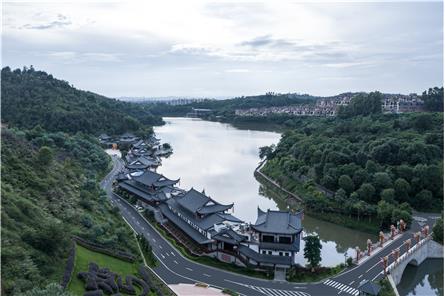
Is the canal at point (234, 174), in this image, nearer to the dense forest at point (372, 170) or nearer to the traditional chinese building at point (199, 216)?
the dense forest at point (372, 170)

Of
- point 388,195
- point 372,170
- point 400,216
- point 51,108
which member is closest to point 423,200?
point 388,195

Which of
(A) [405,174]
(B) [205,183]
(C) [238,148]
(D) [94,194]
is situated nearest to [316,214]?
(A) [405,174]

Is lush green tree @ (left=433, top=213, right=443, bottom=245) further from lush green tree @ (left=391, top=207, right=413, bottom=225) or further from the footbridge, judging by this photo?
lush green tree @ (left=391, top=207, right=413, bottom=225)

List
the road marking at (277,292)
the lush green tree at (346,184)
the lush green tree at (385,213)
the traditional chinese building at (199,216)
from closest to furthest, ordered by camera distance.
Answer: the road marking at (277,292) → the traditional chinese building at (199,216) → the lush green tree at (385,213) → the lush green tree at (346,184)

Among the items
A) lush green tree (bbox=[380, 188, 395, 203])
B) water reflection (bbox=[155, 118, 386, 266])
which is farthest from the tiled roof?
lush green tree (bbox=[380, 188, 395, 203])

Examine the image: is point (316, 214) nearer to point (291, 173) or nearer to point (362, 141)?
point (291, 173)

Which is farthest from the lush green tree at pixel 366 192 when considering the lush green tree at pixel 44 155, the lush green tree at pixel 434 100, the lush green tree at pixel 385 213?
the lush green tree at pixel 434 100
